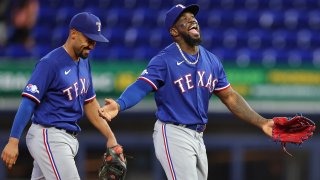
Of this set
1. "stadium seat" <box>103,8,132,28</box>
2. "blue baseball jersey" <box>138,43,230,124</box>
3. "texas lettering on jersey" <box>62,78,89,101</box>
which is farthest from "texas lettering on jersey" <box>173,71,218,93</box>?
"stadium seat" <box>103,8,132,28</box>

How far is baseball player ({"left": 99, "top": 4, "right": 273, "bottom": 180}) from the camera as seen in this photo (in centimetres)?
602

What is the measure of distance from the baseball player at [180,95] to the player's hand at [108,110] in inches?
6.8

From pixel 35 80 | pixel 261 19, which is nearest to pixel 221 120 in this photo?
pixel 261 19

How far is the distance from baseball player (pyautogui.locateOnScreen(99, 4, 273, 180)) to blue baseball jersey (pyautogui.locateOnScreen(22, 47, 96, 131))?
349 millimetres

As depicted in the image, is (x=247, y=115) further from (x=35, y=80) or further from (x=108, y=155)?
(x=35, y=80)

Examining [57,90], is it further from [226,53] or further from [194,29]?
[226,53]

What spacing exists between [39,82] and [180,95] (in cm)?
97

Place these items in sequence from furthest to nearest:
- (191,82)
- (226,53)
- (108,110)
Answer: (226,53), (191,82), (108,110)

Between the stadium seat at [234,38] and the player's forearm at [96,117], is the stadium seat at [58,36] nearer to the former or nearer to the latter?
the stadium seat at [234,38]

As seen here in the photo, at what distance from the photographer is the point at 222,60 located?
448 inches

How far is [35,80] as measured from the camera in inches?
233

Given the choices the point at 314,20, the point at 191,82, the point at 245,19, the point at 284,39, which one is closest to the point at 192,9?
the point at 191,82

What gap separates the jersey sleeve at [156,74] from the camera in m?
6.07

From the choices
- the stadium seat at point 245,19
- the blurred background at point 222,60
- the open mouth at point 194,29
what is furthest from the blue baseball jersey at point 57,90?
the stadium seat at point 245,19
